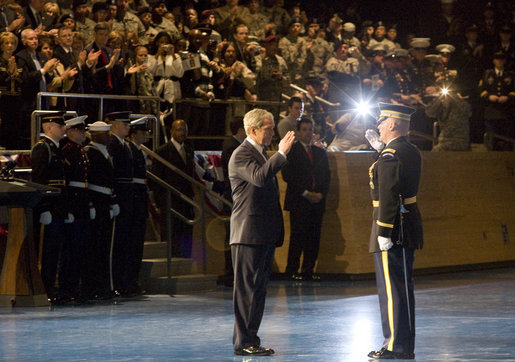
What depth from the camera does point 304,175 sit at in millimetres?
13922

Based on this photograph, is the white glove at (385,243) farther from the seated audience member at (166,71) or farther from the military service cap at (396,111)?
the seated audience member at (166,71)

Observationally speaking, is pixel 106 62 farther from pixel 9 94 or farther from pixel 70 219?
pixel 70 219

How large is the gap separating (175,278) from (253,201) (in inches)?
188

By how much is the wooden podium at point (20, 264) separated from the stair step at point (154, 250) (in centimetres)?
224

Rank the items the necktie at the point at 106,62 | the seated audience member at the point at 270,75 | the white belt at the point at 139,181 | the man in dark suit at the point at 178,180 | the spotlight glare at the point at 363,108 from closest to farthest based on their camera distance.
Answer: the white belt at the point at 139,181 → the man in dark suit at the point at 178,180 → the necktie at the point at 106,62 → the spotlight glare at the point at 363,108 → the seated audience member at the point at 270,75

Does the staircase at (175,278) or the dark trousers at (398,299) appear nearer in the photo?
the dark trousers at (398,299)

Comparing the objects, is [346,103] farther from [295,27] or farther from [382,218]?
[382,218]

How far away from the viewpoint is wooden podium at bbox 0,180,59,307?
11.2 m

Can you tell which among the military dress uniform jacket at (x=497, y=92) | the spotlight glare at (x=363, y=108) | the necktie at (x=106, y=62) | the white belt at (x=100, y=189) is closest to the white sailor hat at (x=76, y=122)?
the white belt at (x=100, y=189)

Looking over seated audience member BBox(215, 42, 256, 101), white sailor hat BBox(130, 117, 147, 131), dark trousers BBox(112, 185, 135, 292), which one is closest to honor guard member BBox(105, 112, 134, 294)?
dark trousers BBox(112, 185, 135, 292)

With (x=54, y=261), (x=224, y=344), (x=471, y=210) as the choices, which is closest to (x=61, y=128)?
(x=54, y=261)

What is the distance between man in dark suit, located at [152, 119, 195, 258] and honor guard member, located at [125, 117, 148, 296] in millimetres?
674

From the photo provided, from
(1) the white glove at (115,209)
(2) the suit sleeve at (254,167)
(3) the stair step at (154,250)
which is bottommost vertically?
(3) the stair step at (154,250)

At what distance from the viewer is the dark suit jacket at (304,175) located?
13914 mm
